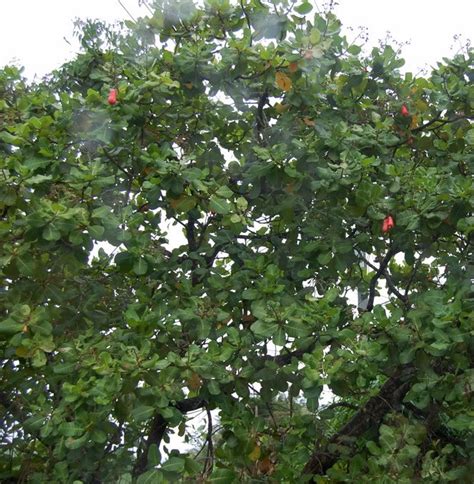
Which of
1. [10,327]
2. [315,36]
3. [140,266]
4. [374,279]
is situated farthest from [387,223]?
[10,327]

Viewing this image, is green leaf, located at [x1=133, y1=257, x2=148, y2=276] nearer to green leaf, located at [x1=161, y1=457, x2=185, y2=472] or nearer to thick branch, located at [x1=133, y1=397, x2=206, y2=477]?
thick branch, located at [x1=133, y1=397, x2=206, y2=477]

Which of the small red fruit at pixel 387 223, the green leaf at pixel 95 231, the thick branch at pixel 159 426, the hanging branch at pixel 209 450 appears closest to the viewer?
the green leaf at pixel 95 231

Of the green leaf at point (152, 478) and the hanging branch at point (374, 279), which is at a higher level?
the hanging branch at point (374, 279)

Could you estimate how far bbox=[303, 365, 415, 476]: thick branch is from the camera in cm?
389

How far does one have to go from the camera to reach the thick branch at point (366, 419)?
3895 mm

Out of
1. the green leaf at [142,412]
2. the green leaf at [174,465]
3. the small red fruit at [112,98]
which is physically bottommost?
the green leaf at [174,465]

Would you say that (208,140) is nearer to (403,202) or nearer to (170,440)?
(403,202)

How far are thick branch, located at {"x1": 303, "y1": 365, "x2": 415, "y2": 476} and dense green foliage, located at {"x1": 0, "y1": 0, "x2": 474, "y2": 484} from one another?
0.01 metres

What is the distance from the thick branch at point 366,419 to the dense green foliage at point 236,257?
11 mm

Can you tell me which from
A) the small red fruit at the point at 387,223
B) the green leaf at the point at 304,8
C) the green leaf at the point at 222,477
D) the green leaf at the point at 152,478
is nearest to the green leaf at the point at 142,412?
the green leaf at the point at 152,478

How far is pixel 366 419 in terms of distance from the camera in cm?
411

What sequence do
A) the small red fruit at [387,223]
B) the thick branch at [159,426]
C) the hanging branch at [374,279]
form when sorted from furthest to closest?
the hanging branch at [374,279] < the thick branch at [159,426] < the small red fruit at [387,223]

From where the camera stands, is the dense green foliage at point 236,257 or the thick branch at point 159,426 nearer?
the dense green foliage at point 236,257

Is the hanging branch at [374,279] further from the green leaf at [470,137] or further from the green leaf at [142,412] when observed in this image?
the green leaf at [142,412]
